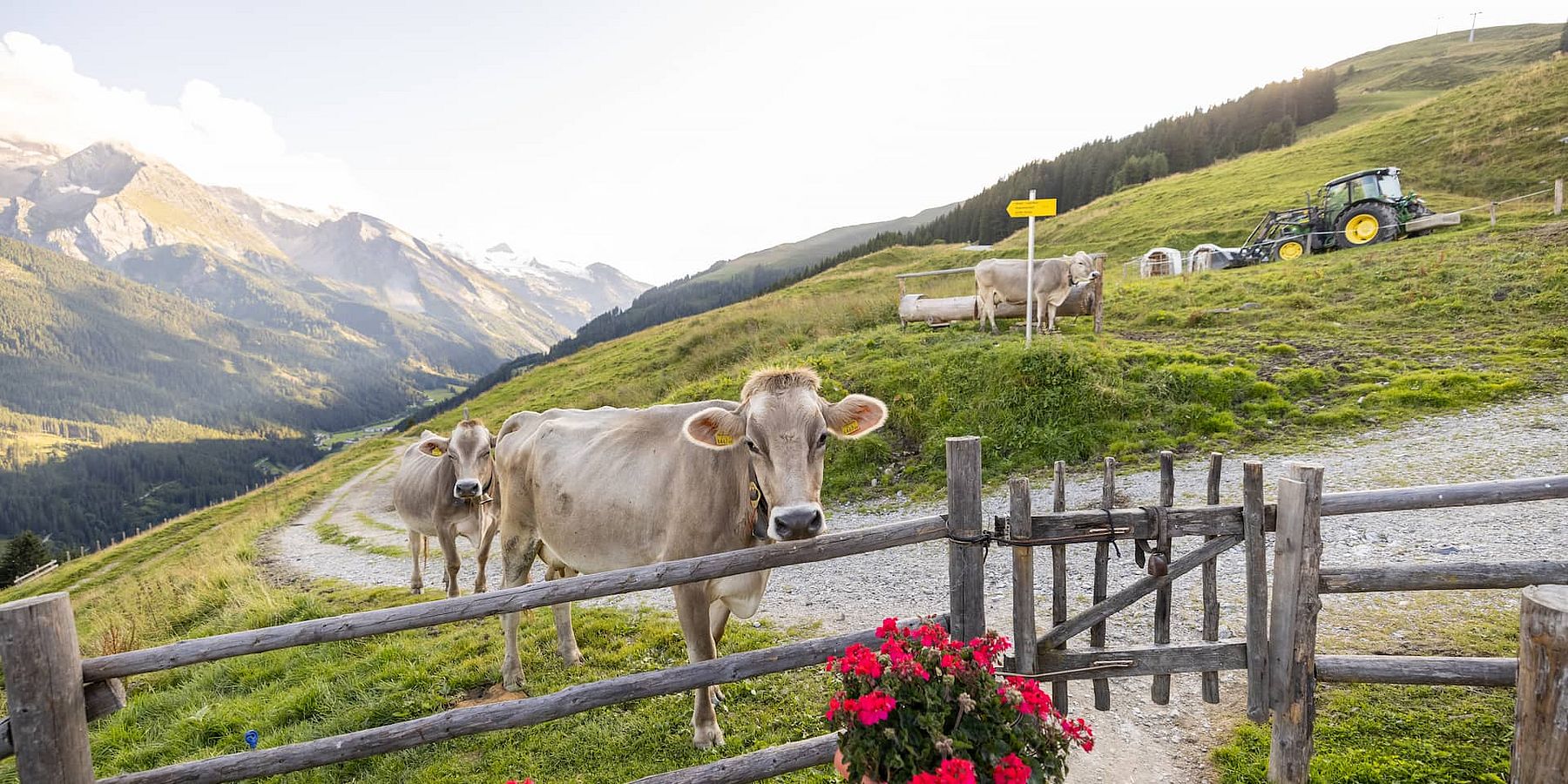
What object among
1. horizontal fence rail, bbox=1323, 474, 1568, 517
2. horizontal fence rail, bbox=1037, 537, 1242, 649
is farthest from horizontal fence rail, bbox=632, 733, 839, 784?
horizontal fence rail, bbox=1323, 474, 1568, 517

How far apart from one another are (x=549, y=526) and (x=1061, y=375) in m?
9.82

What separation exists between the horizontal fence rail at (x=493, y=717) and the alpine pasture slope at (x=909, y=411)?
1.29m

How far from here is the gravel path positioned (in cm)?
447

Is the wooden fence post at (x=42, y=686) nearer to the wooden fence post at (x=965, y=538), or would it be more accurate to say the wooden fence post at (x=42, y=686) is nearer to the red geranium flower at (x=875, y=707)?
the red geranium flower at (x=875, y=707)

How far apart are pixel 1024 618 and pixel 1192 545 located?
5.33 m

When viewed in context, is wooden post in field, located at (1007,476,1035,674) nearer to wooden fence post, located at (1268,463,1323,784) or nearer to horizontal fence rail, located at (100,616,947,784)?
horizontal fence rail, located at (100,616,947,784)

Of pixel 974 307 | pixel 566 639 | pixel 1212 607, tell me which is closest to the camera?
pixel 1212 607

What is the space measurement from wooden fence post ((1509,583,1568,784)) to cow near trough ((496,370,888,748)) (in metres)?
2.88

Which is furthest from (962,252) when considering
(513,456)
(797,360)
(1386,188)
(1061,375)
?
(513,456)

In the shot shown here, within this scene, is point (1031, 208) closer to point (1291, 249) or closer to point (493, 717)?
point (493, 717)

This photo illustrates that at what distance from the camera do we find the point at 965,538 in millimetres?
3561

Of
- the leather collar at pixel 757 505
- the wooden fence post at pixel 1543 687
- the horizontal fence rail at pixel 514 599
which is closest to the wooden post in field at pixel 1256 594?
the wooden fence post at pixel 1543 687

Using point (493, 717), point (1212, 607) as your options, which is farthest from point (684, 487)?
point (1212, 607)

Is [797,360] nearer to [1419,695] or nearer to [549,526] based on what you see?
[549,526]
